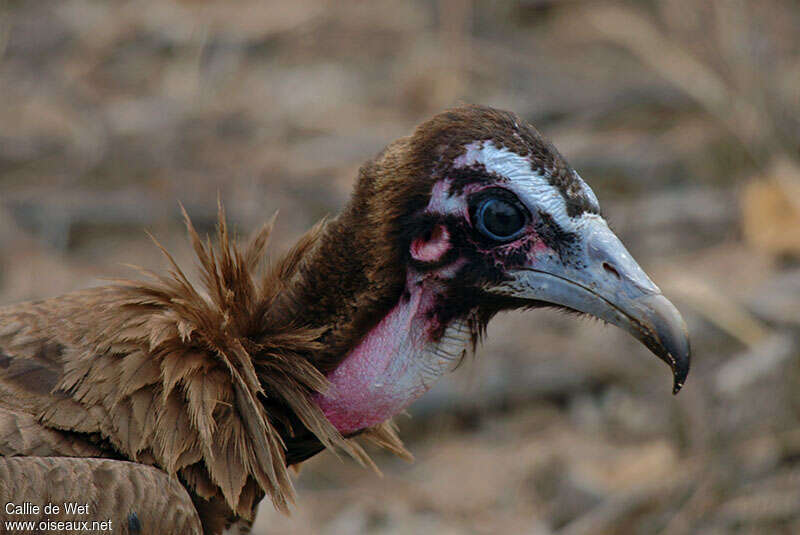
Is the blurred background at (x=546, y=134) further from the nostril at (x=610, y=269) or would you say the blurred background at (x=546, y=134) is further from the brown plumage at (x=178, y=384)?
the nostril at (x=610, y=269)

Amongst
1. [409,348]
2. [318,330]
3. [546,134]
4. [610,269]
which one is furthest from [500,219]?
[546,134]

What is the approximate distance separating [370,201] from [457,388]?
11.3ft

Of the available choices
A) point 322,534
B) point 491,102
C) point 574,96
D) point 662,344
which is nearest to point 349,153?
point 491,102

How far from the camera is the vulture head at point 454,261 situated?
8.91 feet

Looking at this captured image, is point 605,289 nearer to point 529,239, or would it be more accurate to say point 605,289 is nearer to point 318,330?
point 529,239

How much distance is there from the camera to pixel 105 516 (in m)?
2.52

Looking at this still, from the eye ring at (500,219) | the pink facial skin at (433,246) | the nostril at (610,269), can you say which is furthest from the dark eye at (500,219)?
the nostril at (610,269)

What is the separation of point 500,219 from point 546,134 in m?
5.72

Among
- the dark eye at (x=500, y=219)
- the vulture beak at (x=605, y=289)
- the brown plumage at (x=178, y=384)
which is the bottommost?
the brown plumage at (x=178, y=384)

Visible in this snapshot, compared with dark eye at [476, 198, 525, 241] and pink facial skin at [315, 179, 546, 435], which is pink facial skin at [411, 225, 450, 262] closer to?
pink facial skin at [315, 179, 546, 435]

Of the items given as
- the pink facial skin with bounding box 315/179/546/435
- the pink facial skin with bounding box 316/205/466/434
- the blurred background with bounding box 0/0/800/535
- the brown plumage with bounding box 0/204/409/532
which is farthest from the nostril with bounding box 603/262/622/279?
the blurred background with bounding box 0/0/800/535

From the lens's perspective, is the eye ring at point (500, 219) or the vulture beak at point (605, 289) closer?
the vulture beak at point (605, 289)

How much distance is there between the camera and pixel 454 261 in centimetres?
280

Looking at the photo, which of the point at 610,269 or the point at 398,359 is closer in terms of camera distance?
the point at 610,269
